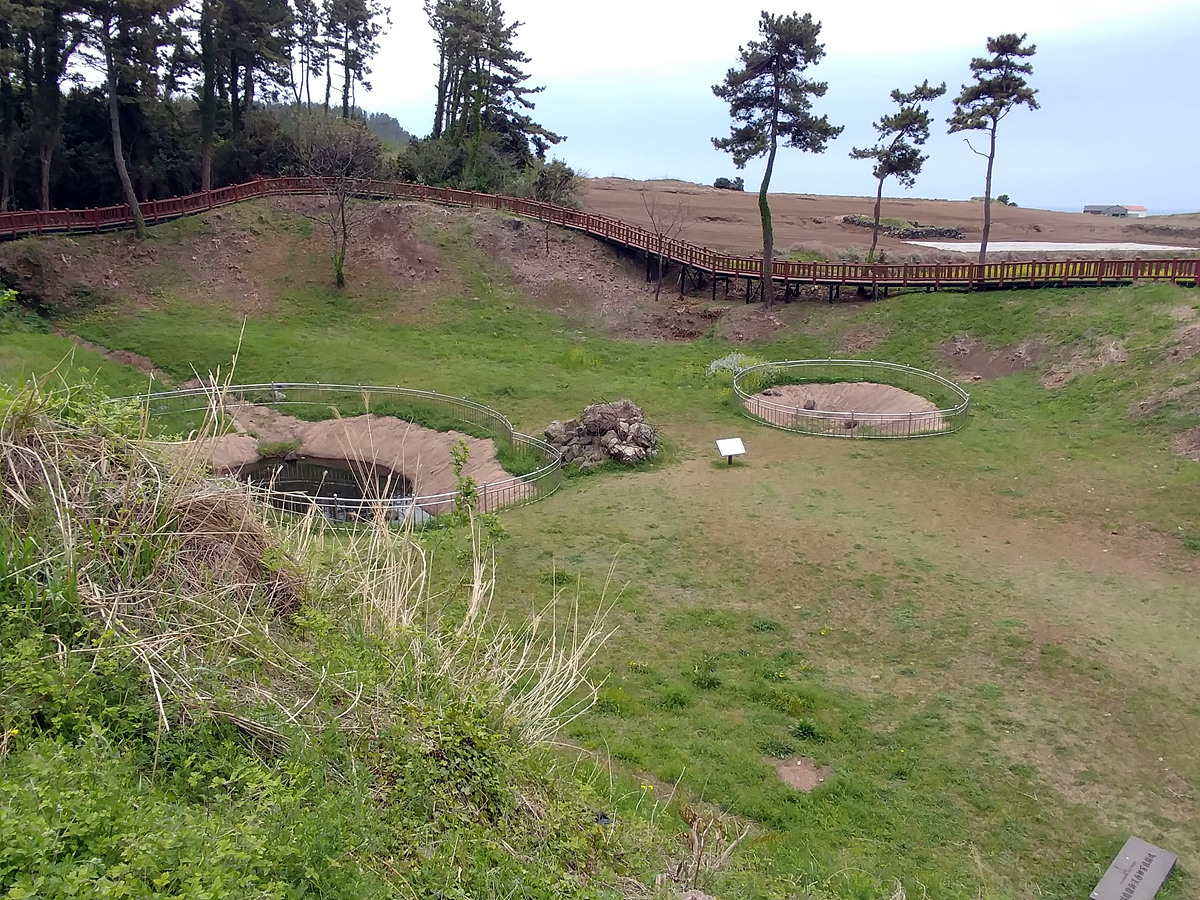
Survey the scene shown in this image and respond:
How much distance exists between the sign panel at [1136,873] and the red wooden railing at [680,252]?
26493 millimetres

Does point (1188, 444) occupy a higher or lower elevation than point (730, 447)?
higher

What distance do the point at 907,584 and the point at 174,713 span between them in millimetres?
13384

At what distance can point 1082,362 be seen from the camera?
27188 mm

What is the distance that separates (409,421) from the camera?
1093 inches

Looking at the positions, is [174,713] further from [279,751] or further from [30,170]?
[30,170]

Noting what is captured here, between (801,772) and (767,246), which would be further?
(767,246)

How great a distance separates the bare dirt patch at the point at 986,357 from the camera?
94.8 feet

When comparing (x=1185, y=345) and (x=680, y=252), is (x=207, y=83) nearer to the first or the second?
(x=680, y=252)

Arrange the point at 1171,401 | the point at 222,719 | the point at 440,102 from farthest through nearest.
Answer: the point at 440,102 < the point at 1171,401 < the point at 222,719

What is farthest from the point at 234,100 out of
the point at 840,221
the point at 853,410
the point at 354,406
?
the point at 840,221

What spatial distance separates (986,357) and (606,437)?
15.6 metres

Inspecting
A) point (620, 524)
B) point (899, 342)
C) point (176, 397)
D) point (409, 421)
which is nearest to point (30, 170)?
point (176, 397)

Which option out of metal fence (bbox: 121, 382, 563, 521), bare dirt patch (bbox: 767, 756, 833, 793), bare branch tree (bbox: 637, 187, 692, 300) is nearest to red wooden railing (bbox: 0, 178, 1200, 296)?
bare branch tree (bbox: 637, 187, 692, 300)

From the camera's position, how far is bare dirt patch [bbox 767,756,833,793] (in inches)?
418
